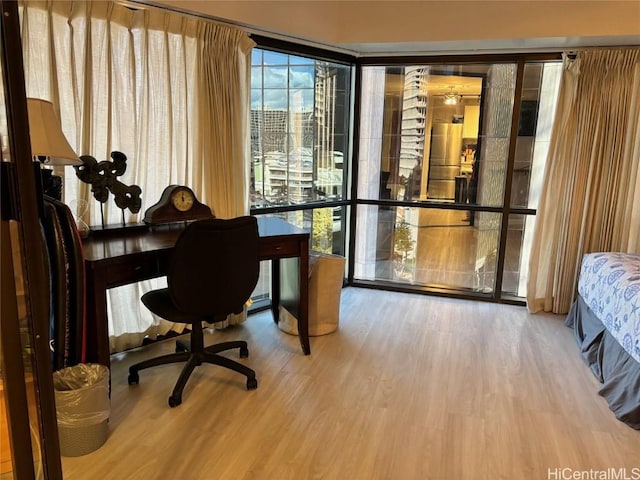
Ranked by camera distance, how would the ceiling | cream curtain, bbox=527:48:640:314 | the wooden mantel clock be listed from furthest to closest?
cream curtain, bbox=527:48:640:314 → the ceiling → the wooden mantel clock

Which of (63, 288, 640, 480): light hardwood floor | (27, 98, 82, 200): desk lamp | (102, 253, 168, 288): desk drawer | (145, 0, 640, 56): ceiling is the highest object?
(145, 0, 640, 56): ceiling

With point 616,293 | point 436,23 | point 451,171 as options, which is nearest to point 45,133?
point 436,23

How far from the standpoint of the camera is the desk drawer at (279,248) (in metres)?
2.78

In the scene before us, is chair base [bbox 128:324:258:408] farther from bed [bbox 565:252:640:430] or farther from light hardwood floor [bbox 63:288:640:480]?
bed [bbox 565:252:640:430]

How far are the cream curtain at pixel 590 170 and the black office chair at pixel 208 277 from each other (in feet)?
8.21

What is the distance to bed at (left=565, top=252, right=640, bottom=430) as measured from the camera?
235cm

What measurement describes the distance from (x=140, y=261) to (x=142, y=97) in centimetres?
106

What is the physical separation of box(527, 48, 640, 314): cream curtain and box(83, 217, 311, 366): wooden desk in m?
2.02

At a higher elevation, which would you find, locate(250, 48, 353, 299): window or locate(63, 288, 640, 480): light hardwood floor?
Answer: locate(250, 48, 353, 299): window

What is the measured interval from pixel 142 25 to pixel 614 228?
353 cm

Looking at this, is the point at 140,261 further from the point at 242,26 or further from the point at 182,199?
the point at 242,26

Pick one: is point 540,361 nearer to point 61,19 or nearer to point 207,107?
point 207,107

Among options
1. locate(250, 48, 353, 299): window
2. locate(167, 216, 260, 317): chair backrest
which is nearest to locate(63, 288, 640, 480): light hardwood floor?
locate(167, 216, 260, 317): chair backrest

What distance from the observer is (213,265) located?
7.59 ft
